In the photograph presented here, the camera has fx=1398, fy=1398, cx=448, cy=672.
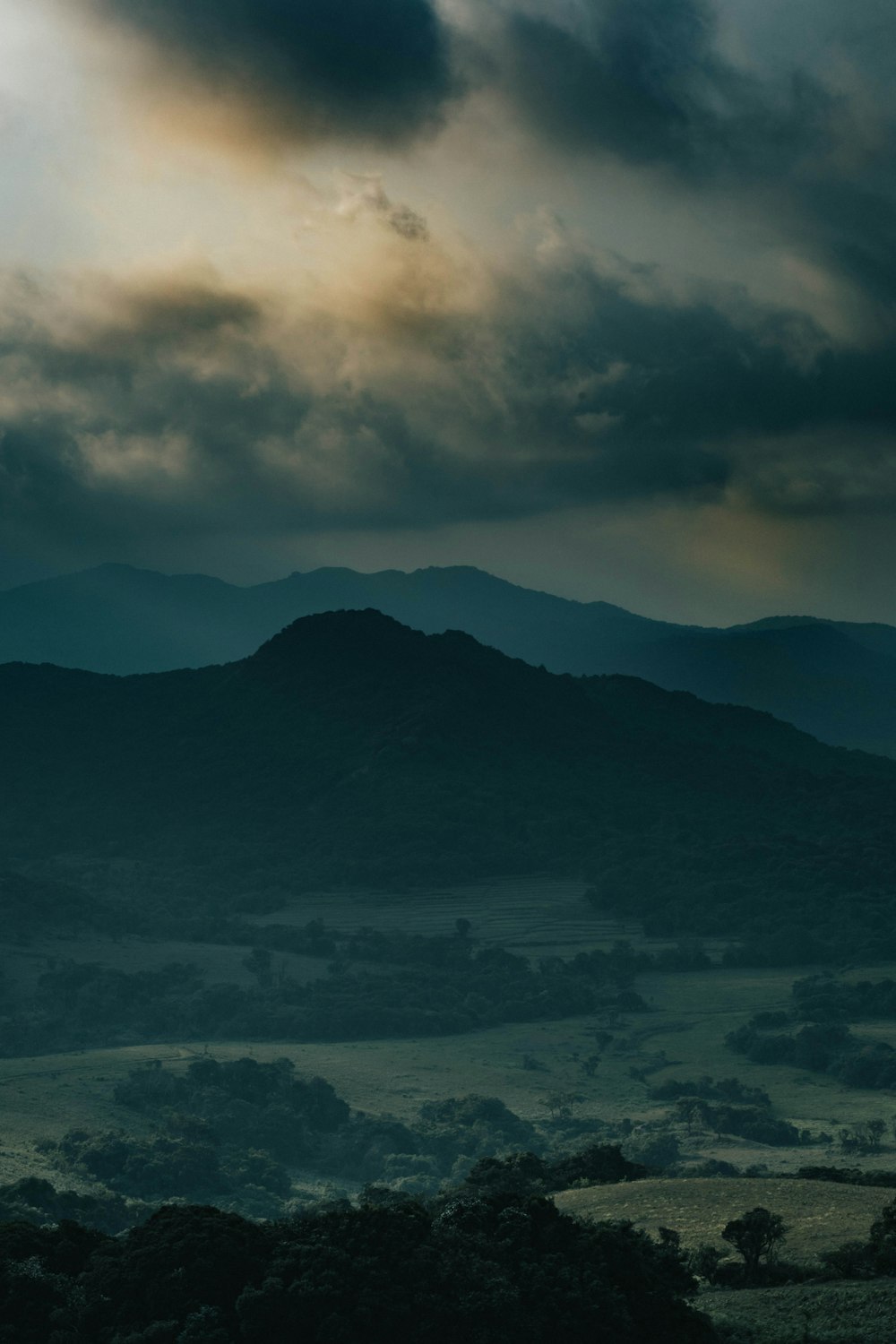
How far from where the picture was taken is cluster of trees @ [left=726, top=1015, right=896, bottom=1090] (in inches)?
5182

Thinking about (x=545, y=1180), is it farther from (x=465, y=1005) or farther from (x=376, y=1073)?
(x=465, y=1005)

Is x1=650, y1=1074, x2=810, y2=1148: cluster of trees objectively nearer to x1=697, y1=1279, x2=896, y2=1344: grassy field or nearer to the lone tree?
the lone tree

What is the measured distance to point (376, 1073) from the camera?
134m

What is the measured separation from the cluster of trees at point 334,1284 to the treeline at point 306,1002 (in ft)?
357

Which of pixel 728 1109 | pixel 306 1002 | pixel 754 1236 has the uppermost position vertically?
pixel 754 1236

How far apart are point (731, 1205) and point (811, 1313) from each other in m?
16.9

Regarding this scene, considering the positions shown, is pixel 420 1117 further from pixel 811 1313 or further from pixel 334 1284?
pixel 334 1284

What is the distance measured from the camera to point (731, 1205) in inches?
2429

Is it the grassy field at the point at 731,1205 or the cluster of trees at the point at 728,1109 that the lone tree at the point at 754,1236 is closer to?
the grassy field at the point at 731,1205

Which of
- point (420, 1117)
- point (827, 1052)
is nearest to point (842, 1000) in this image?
point (827, 1052)

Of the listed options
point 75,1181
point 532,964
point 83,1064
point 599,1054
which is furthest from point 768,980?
point 75,1181

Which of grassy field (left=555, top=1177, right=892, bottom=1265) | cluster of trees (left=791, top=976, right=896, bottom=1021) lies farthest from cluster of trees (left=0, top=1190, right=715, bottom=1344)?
cluster of trees (left=791, top=976, right=896, bottom=1021)

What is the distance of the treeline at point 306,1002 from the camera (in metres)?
151

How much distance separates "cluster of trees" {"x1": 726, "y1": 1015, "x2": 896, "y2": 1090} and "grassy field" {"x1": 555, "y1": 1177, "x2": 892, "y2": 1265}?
6827cm
